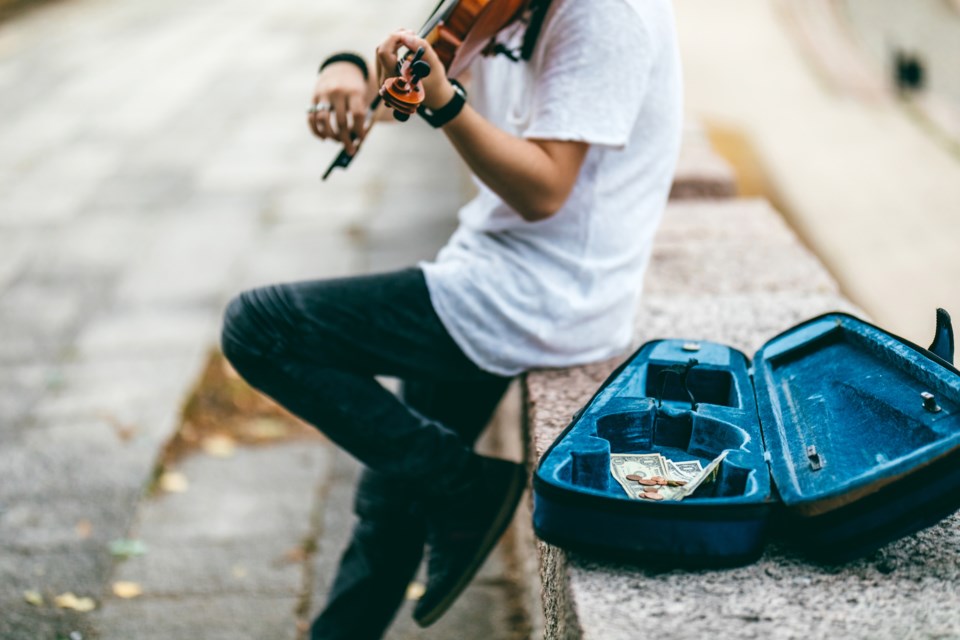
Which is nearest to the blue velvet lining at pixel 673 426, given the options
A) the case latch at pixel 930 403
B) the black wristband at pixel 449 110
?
the case latch at pixel 930 403

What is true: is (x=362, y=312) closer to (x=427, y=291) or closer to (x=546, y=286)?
(x=427, y=291)

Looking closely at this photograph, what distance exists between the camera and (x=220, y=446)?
3.15 metres

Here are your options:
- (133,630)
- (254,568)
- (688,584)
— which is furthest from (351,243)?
(688,584)

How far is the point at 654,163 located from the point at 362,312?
0.64 meters

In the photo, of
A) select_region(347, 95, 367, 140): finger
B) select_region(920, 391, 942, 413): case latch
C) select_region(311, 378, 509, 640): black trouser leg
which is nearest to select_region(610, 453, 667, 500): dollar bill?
select_region(920, 391, 942, 413): case latch

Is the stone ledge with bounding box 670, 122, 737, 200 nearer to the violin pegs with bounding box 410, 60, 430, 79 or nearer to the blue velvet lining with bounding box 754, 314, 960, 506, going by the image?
the blue velvet lining with bounding box 754, 314, 960, 506

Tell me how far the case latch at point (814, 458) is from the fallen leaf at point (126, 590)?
70.8 inches

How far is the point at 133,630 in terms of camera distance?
239 centimetres

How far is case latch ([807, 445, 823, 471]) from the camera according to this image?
1.43 meters

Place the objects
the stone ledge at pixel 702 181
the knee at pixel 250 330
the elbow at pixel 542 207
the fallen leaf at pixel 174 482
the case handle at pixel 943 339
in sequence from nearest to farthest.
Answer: the case handle at pixel 943 339, the elbow at pixel 542 207, the knee at pixel 250 330, the fallen leaf at pixel 174 482, the stone ledge at pixel 702 181

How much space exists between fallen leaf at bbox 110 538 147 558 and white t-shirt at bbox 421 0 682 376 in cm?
130

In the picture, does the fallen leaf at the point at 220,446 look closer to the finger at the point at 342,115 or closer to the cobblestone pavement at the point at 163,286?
the cobblestone pavement at the point at 163,286

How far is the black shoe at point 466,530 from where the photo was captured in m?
2.01

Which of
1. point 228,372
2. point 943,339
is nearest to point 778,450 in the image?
point 943,339
